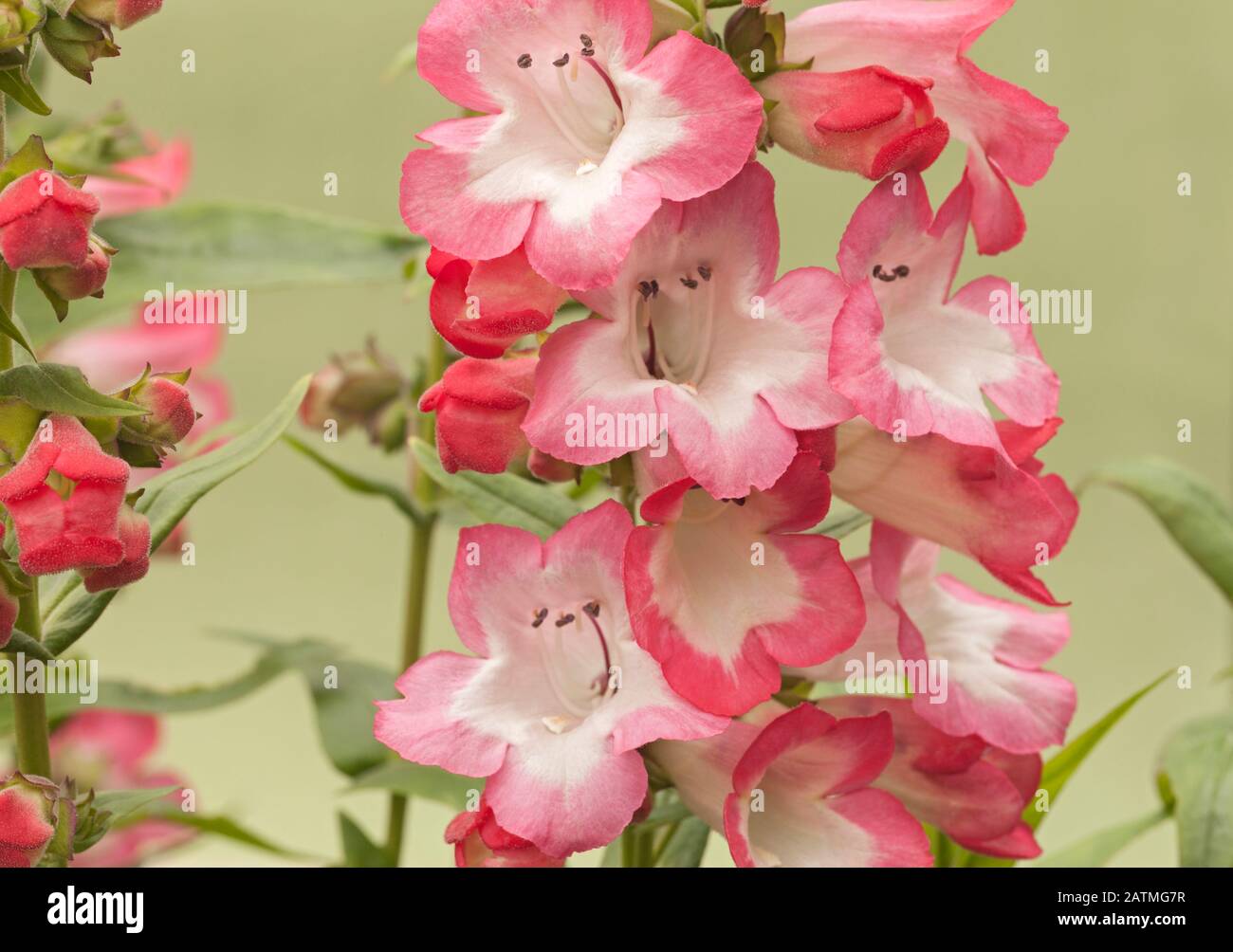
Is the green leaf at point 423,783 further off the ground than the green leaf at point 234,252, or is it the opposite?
the green leaf at point 234,252

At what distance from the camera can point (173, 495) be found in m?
0.53

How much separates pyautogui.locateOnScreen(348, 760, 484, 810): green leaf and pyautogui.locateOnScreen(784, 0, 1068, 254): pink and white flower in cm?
34

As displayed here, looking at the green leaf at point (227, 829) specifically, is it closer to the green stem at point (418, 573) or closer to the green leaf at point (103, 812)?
the green stem at point (418, 573)

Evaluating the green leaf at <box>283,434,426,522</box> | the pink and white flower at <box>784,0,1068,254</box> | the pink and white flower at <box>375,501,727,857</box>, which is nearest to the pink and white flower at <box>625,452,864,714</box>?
the pink and white flower at <box>375,501,727,857</box>

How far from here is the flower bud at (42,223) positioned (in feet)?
1.45

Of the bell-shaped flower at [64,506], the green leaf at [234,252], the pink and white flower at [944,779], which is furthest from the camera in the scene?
the green leaf at [234,252]

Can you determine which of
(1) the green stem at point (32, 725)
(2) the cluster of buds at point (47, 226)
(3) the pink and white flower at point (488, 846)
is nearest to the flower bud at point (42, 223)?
(2) the cluster of buds at point (47, 226)

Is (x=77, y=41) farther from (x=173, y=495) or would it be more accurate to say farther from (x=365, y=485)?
(x=365, y=485)

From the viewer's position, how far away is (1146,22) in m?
1.25

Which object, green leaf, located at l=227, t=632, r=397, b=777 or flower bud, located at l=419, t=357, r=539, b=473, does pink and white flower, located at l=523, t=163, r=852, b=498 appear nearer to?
flower bud, located at l=419, t=357, r=539, b=473

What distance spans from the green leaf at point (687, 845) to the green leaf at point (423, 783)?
3.6 inches

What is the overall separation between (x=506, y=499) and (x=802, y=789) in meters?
0.17

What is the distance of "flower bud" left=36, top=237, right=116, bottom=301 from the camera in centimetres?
46

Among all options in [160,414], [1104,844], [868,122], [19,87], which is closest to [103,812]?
[160,414]
